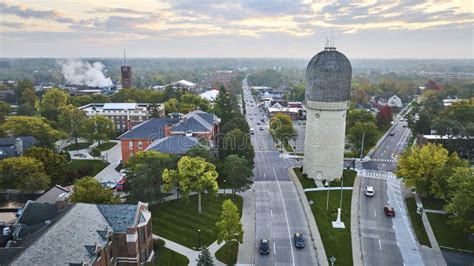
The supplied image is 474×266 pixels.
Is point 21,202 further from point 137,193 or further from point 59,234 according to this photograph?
point 59,234

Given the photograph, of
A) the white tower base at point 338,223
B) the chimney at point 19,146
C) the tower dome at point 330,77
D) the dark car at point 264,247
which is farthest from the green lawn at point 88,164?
the white tower base at point 338,223

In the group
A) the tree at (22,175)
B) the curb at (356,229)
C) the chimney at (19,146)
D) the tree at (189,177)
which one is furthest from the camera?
the chimney at (19,146)

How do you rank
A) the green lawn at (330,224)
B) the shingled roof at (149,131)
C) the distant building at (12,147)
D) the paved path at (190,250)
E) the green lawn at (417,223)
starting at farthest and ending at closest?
the shingled roof at (149,131), the distant building at (12,147), the green lawn at (417,223), the green lawn at (330,224), the paved path at (190,250)

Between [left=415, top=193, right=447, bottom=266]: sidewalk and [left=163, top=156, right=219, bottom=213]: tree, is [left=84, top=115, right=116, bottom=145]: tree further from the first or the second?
[left=415, top=193, right=447, bottom=266]: sidewalk

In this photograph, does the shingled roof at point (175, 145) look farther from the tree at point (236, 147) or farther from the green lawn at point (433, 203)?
the green lawn at point (433, 203)

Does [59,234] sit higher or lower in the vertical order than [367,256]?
higher

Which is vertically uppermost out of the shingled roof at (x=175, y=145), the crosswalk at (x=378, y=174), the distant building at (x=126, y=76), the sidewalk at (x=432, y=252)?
the distant building at (x=126, y=76)

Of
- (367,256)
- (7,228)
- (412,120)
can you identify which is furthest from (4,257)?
(412,120)
